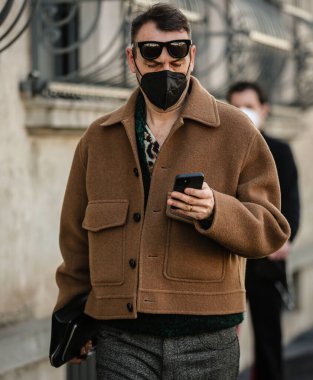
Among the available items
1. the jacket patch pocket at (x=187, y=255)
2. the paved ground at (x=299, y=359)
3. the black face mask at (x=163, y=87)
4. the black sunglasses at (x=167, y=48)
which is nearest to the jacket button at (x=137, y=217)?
the jacket patch pocket at (x=187, y=255)

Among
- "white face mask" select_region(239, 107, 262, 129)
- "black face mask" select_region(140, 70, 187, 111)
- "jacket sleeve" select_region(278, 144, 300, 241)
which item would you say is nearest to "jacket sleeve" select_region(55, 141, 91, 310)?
"black face mask" select_region(140, 70, 187, 111)

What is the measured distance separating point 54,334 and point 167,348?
462mm

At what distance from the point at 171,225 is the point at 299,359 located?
190 inches

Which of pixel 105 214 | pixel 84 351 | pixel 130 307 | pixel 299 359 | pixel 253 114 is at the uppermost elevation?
pixel 105 214

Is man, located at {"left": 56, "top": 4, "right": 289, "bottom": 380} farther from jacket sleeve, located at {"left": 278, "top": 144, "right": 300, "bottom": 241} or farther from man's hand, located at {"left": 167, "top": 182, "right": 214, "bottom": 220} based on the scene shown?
jacket sleeve, located at {"left": 278, "top": 144, "right": 300, "bottom": 241}

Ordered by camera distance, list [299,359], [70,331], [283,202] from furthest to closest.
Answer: [299,359], [283,202], [70,331]

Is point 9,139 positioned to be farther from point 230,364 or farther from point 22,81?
point 230,364

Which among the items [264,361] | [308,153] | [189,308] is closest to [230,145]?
[189,308]

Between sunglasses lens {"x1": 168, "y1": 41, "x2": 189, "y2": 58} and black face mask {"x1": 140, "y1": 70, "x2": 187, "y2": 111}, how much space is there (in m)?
0.06

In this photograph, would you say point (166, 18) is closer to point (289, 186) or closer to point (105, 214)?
point (105, 214)

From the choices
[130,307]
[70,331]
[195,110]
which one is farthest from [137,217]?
[70,331]

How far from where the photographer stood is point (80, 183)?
10.9 feet

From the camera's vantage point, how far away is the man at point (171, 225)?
120 inches

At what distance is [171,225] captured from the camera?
3057 mm
